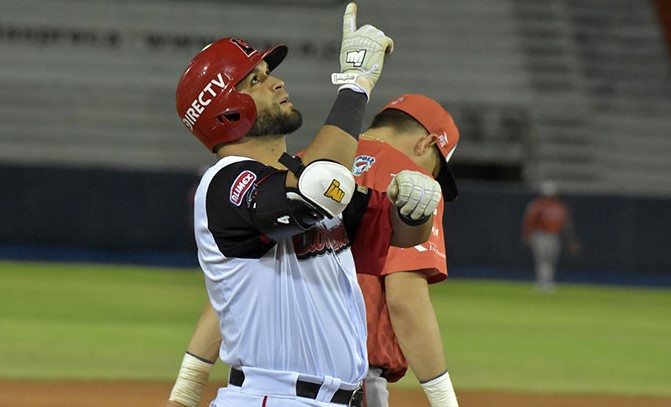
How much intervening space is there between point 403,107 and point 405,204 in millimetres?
1314

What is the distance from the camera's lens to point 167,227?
24.2 m

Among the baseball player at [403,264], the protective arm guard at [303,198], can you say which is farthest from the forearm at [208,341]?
the protective arm guard at [303,198]

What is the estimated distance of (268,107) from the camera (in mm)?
3494

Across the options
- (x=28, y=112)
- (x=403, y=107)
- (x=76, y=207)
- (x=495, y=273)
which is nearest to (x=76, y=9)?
(x=28, y=112)

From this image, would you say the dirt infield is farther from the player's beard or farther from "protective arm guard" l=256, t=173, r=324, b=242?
"protective arm guard" l=256, t=173, r=324, b=242

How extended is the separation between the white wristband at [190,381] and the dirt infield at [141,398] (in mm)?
4612

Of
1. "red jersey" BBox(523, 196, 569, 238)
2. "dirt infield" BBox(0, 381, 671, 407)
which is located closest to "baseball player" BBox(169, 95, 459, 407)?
"dirt infield" BBox(0, 381, 671, 407)

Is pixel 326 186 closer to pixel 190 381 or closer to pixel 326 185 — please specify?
pixel 326 185

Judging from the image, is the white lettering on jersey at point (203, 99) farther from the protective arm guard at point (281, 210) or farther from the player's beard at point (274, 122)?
the protective arm guard at point (281, 210)

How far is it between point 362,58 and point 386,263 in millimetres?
941

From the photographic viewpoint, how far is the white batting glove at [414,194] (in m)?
3.16

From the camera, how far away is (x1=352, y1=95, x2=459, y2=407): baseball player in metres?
4.06

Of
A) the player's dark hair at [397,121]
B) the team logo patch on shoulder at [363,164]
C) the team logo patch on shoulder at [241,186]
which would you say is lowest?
the team logo patch on shoulder at [241,186]

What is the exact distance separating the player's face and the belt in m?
0.73
